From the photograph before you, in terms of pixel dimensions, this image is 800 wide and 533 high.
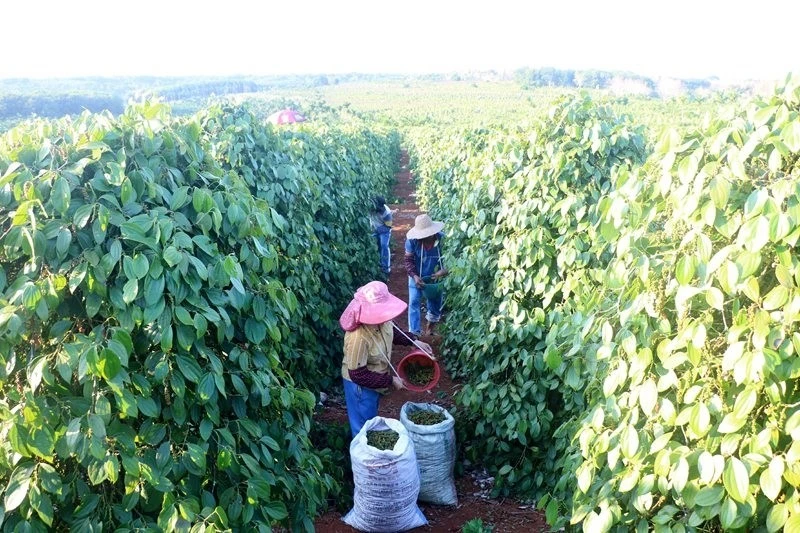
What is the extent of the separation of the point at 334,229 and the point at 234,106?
6.63 ft

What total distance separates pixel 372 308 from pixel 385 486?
4.03 feet

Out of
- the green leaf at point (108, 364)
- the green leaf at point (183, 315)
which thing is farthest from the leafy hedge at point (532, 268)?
the green leaf at point (108, 364)

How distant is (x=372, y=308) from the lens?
4.31 m

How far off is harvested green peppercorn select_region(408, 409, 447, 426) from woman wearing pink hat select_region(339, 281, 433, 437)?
286 mm

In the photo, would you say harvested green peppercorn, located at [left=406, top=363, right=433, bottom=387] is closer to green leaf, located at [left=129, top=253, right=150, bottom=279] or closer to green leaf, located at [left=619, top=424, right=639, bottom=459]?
green leaf, located at [left=619, top=424, right=639, bottom=459]

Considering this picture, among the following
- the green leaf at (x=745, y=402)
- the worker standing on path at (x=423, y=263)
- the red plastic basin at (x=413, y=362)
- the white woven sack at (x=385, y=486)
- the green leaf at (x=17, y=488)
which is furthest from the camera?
the worker standing on path at (x=423, y=263)

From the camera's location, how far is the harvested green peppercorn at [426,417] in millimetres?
4531

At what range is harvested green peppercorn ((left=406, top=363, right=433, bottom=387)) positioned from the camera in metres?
5.05

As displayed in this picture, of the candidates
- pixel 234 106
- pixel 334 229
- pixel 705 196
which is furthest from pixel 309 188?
pixel 705 196

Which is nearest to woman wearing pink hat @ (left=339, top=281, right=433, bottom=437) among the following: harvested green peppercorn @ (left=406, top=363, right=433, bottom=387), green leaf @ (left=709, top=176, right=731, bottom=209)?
harvested green peppercorn @ (left=406, top=363, right=433, bottom=387)

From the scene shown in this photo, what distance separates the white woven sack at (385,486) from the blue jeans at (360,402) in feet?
1.51

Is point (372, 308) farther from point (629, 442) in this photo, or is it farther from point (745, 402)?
point (745, 402)

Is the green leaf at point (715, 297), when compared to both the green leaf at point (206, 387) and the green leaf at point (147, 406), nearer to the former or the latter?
the green leaf at point (206, 387)

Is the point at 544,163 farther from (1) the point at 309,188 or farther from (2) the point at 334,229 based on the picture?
(2) the point at 334,229
